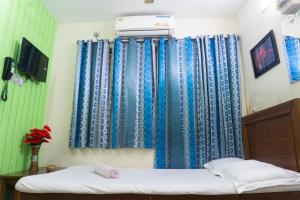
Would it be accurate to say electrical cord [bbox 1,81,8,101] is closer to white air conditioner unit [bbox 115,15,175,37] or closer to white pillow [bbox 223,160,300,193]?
white air conditioner unit [bbox 115,15,175,37]

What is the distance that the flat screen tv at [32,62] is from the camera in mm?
2170

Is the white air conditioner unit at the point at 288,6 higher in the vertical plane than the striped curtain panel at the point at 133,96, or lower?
higher

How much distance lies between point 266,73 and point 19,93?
256 cm

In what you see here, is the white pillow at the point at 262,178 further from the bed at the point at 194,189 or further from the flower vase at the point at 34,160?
the flower vase at the point at 34,160

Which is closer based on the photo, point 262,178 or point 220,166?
point 262,178

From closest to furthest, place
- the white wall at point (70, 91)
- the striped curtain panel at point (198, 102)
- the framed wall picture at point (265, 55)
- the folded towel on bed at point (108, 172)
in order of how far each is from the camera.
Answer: the folded towel on bed at point (108, 172) < the framed wall picture at point (265, 55) < the striped curtain panel at point (198, 102) < the white wall at point (70, 91)

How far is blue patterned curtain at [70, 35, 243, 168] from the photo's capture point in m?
2.52

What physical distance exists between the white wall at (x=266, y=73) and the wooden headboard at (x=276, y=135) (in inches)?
8.0

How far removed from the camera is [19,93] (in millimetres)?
2258

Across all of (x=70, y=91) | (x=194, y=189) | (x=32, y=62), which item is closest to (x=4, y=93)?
(x=32, y=62)

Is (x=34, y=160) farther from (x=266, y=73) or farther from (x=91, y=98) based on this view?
(x=266, y=73)

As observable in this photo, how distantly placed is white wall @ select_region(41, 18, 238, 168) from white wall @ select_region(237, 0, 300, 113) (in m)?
0.32

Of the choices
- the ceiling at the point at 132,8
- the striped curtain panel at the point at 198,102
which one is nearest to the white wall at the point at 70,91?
the ceiling at the point at 132,8

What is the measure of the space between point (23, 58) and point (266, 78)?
247 centimetres
